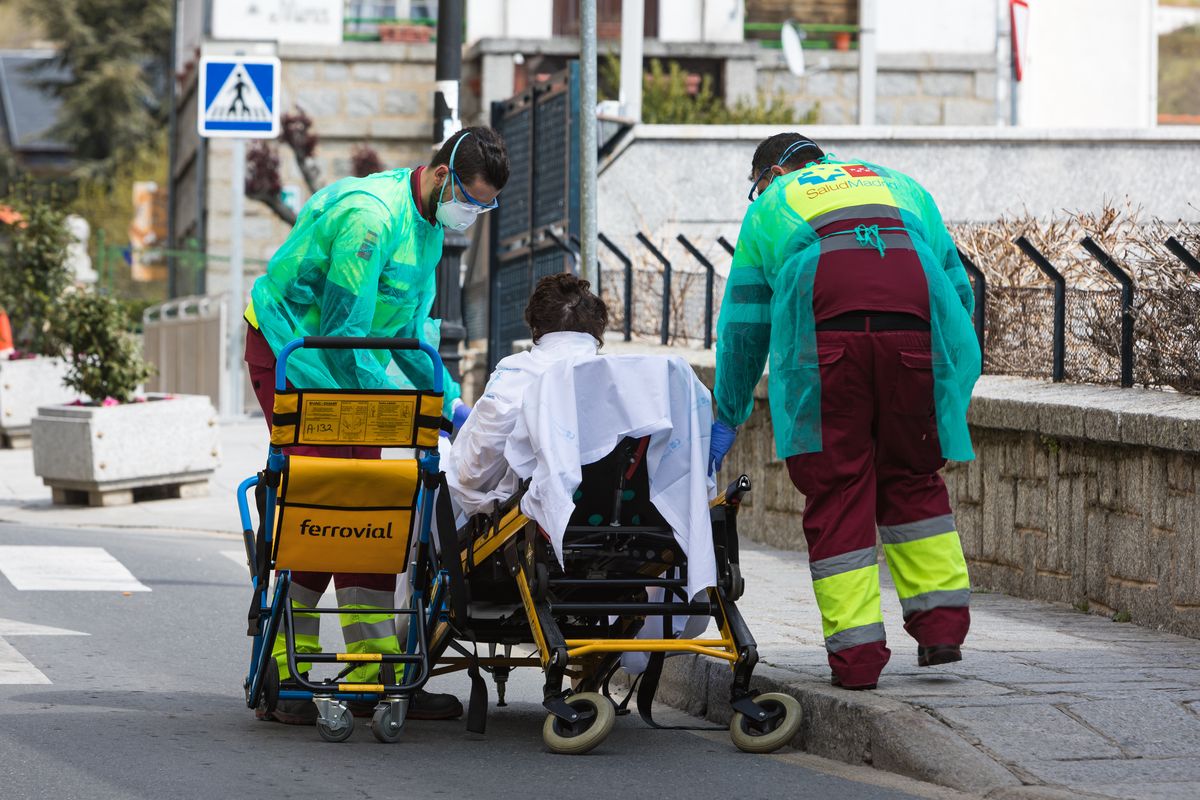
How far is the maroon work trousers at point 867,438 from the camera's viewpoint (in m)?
6.38

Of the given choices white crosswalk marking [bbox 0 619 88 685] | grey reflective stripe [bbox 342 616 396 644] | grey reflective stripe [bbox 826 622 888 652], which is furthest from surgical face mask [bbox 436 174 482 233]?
white crosswalk marking [bbox 0 619 88 685]

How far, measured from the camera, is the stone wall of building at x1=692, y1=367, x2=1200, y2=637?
7.64 m

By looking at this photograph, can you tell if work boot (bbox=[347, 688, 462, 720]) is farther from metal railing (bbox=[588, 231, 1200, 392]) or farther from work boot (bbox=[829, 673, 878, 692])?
metal railing (bbox=[588, 231, 1200, 392])

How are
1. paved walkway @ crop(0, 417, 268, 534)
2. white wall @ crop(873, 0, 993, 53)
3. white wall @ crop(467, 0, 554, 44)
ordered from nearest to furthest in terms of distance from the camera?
paved walkway @ crop(0, 417, 268, 534) < white wall @ crop(467, 0, 554, 44) < white wall @ crop(873, 0, 993, 53)

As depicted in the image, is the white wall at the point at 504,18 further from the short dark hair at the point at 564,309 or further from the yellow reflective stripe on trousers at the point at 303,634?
the yellow reflective stripe on trousers at the point at 303,634

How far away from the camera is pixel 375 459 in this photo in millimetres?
6348

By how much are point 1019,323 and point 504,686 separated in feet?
12.8

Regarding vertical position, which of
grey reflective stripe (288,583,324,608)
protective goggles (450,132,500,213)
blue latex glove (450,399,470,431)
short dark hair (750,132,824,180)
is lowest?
grey reflective stripe (288,583,324,608)

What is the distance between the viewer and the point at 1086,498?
828 centimetres

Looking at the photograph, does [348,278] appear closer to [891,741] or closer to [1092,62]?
[891,741]

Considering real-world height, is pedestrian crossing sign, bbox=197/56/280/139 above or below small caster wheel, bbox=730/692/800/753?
above

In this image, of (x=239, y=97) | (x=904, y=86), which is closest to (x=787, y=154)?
(x=239, y=97)

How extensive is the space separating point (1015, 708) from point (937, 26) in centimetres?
2771

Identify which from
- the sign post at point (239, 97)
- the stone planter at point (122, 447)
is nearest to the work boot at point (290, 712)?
the stone planter at point (122, 447)
